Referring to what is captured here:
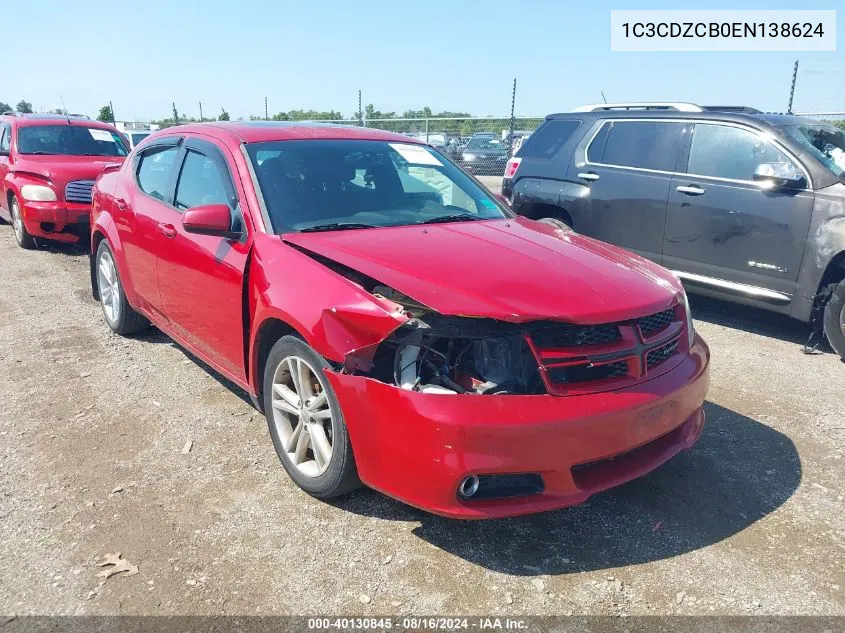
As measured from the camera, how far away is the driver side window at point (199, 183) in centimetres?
382

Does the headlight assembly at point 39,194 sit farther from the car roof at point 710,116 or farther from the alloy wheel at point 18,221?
the car roof at point 710,116

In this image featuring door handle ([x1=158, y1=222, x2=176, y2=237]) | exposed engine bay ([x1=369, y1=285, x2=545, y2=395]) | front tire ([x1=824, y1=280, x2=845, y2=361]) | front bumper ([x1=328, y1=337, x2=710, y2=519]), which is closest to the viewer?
front bumper ([x1=328, y1=337, x2=710, y2=519])

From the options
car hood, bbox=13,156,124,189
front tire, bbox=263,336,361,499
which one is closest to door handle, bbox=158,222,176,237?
front tire, bbox=263,336,361,499

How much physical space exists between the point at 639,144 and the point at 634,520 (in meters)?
4.50

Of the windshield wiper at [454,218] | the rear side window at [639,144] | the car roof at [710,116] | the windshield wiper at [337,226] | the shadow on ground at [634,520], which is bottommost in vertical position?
the shadow on ground at [634,520]

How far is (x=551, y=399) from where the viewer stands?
8.41 ft

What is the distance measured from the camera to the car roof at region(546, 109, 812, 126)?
19.1ft

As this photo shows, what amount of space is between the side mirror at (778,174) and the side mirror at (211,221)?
431cm

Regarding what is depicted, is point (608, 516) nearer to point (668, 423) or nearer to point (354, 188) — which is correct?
point (668, 423)

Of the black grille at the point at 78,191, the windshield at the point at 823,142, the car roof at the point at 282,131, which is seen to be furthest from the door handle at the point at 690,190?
the black grille at the point at 78,191

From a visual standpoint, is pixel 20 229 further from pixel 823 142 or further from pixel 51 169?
pixel 823 142

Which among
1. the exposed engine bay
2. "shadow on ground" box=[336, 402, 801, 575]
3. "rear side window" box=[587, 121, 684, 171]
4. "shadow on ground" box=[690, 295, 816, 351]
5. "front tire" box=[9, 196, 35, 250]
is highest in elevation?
"rear side window" box=[587, 121, 684, 171]

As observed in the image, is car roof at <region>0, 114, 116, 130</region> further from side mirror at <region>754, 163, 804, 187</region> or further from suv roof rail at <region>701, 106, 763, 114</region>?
side mirror at <region>754, 163, 804, 187</region>

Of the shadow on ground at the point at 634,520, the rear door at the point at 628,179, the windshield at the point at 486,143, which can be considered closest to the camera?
the shadow on ground at the point at 634,520
